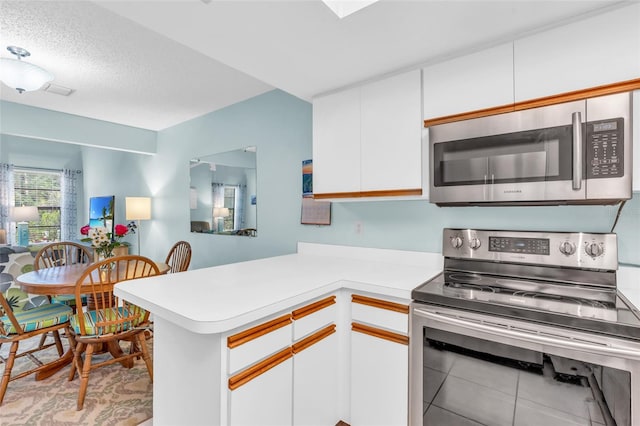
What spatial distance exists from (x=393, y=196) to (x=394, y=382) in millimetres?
993

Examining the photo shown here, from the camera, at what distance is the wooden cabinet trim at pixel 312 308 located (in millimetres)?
1433

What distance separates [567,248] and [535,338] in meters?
0.61

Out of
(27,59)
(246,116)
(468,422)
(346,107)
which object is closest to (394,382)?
(468,422)

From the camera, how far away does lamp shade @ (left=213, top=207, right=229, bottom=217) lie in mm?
3408

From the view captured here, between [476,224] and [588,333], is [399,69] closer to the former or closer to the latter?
[476,224]

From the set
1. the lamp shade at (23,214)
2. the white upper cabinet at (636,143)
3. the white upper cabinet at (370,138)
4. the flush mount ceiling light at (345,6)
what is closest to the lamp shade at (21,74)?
the white upper cabinet at (370,138)

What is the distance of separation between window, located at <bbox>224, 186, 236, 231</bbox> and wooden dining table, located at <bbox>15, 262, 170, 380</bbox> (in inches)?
30.9

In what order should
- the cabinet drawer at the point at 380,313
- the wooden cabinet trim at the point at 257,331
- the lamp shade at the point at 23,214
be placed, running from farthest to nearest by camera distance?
the lamp shade at the point at 23,214 → the cabinet drawer at the point at 380,313 → the wooden cabinet trim at the point at 257,331

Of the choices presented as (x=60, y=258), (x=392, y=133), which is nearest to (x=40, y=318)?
(x=60, y=258)

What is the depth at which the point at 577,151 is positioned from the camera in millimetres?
1298

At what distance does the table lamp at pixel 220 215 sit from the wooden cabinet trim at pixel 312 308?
2.10 m

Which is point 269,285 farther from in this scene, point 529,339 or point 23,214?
point 23,214

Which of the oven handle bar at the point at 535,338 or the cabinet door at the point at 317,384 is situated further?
the cabinet door at the point at 317,384

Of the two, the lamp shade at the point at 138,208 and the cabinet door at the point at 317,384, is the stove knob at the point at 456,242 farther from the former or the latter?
the lamp shade at the point at 138,208
